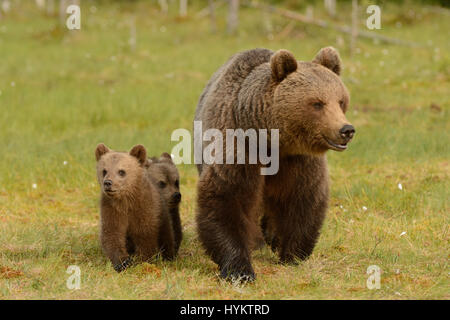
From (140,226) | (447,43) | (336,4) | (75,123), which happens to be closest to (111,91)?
(75,123)

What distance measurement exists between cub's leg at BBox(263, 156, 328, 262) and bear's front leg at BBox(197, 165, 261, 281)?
8.9 inches

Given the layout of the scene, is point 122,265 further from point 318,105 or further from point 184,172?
point 184,172

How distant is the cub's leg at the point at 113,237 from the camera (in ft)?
20.1

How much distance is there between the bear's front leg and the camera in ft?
18.1

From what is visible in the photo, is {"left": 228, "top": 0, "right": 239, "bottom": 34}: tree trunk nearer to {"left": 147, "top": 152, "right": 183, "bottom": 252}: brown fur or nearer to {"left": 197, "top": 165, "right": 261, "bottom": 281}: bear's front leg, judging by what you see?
{"left": 147, "top": 152, "right": 183, "bottom": 252}: brown fur

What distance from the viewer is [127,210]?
6.22 metres

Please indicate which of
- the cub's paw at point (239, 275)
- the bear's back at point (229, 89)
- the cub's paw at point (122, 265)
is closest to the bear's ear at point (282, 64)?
the bear's back at point (229, 89)

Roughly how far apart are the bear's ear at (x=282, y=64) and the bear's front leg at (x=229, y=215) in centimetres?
78

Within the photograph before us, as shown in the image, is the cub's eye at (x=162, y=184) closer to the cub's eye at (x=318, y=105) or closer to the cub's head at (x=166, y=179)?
the cub's head at (x=166, y=179)

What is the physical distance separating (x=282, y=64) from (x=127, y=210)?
2.04 metres

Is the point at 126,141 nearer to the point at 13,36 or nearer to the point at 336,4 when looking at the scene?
the point at 13,36

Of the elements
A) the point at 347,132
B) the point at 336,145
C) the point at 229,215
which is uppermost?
the point at 347,132

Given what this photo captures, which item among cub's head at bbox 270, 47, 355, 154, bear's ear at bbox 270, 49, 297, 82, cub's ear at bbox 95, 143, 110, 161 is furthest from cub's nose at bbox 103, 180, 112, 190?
bear's ear at bbox 270, 49, 297, 82

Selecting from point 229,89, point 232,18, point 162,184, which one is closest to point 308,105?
point 229,89
